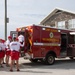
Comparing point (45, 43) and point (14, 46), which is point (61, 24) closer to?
point (45, 43)

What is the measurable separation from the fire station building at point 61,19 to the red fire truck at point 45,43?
13.8m

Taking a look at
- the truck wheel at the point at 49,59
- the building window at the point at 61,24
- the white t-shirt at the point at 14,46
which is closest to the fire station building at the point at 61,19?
the building window at the point at 61,24

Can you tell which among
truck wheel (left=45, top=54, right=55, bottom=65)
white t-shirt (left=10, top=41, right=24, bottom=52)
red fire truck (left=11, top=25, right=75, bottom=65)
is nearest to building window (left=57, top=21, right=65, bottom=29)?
red fire truck (left=11, top=25, right=75, bottom=65)

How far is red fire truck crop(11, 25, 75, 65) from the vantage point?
50.6 feet

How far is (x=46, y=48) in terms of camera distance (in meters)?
16.1

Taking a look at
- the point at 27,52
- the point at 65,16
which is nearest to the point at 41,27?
the point at 27,52

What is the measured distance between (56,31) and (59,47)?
3.58 feet

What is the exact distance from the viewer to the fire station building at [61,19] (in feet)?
106

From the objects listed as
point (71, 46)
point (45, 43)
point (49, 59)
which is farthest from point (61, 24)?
point (45, 43)

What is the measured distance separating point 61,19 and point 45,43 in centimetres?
1947

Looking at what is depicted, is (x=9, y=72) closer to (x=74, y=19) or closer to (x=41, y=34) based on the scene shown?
(x=41, y=34)

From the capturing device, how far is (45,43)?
632 inches

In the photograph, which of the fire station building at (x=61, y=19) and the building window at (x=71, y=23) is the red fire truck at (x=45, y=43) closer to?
the building window at (x=71, y=23)

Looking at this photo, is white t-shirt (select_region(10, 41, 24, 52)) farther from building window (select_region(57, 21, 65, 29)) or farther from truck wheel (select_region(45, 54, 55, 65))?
building window (select_region(57, 21, 65, 29))
